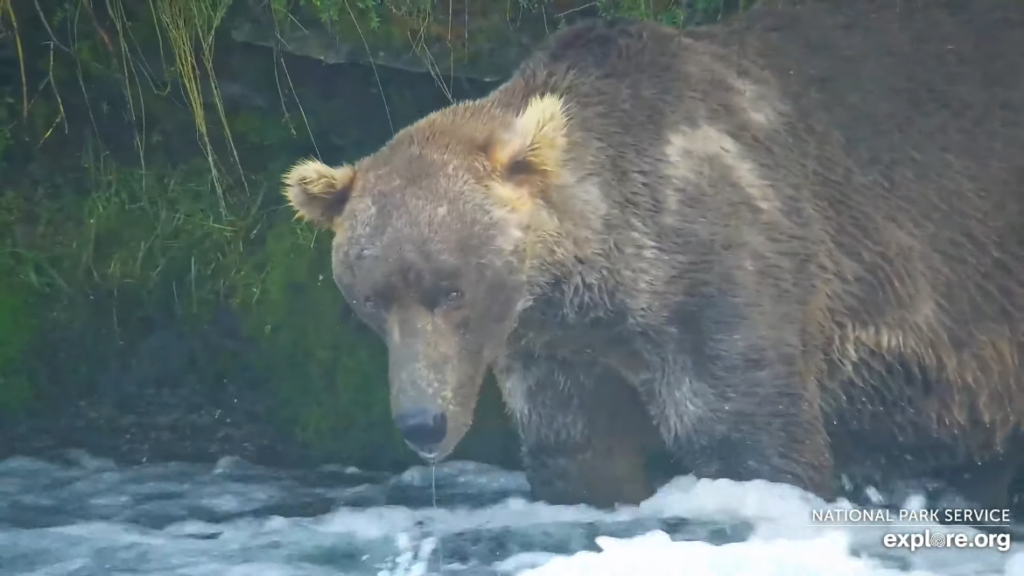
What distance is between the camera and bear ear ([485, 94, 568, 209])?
431 centimetres

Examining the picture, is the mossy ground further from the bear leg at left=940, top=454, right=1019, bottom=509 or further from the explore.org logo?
the bear leg at left=940, top=454, right=1019, bottom=509

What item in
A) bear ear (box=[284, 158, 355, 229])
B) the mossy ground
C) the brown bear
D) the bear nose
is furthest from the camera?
the mossy ground

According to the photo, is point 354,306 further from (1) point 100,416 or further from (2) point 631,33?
(1) point 100,416

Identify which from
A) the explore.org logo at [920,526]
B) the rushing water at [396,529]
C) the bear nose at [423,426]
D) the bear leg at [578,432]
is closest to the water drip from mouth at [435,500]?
the rushing water at [396,529]

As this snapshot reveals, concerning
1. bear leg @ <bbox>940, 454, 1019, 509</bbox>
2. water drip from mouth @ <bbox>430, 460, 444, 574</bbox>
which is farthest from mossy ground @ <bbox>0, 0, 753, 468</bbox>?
bear leg @ <bbox>940, 454, 1019, 509</bbox>

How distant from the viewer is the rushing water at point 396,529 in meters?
4.35

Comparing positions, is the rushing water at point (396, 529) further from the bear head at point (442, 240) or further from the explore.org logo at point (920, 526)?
the bear head at point (442, 240)

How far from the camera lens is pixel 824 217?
187 inches

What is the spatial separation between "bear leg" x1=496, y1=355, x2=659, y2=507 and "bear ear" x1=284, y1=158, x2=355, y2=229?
834 millimetres

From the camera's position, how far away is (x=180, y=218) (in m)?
5.61

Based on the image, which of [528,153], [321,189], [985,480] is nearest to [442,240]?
[528,153]

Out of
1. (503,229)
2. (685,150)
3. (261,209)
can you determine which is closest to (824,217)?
(685,150)

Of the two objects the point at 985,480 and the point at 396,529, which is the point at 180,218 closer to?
the point at 396,529

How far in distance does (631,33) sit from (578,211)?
2.43ft
